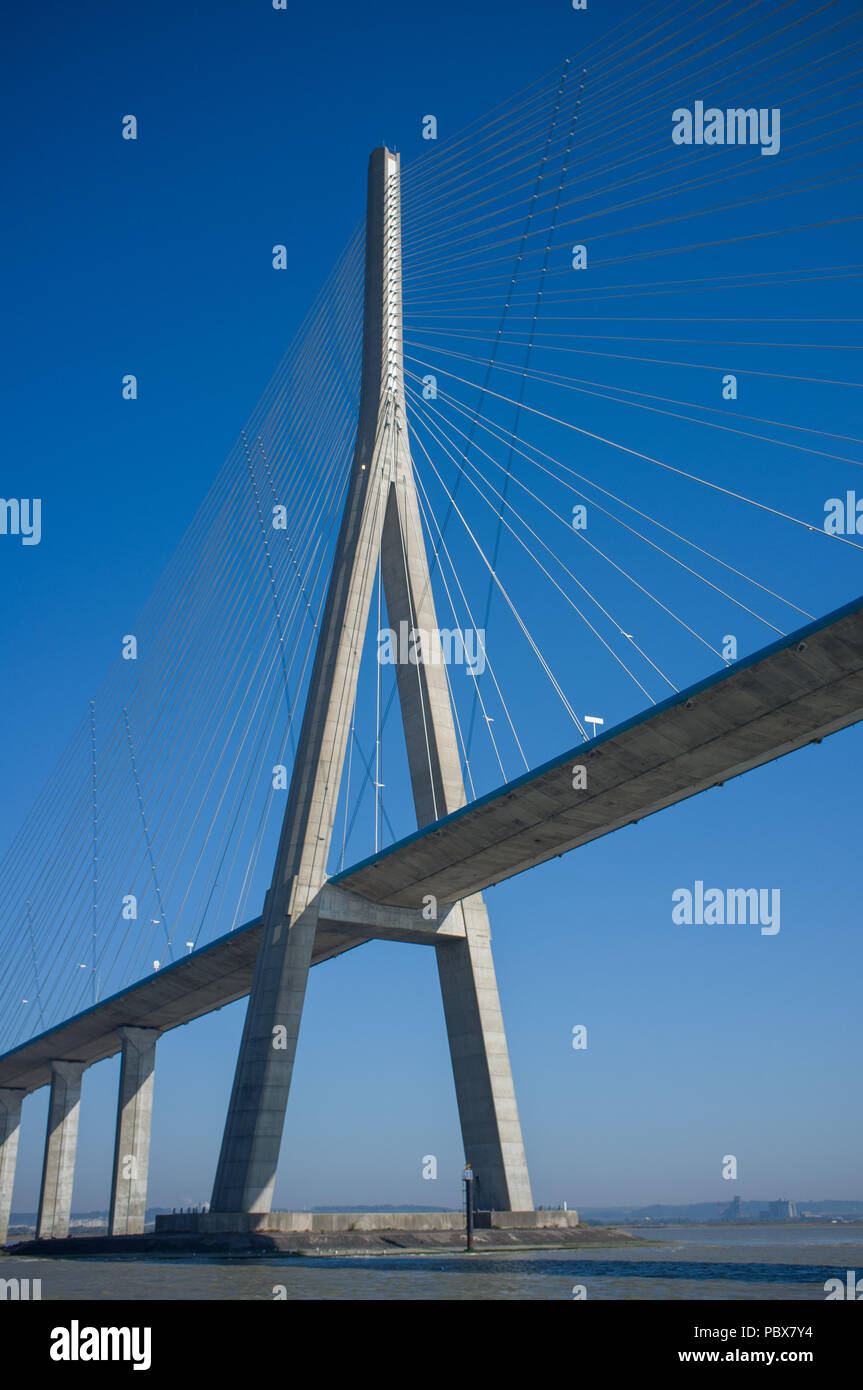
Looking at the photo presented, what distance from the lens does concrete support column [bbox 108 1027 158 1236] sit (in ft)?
168

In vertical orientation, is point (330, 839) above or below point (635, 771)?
below

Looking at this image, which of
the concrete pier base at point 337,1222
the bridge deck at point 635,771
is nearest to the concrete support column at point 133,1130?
the bridge deck at point 635,771

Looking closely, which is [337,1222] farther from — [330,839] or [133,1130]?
[133,1130]

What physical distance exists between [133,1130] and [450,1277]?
36.5m

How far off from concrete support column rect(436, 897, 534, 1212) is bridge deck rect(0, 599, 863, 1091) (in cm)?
195

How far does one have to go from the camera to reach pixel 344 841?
3262 cm

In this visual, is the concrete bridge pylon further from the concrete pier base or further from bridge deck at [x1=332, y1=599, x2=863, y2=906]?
bridge deck at [x1=332, y1=599, x2=863, y2=906]

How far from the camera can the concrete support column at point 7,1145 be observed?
64.9 metres

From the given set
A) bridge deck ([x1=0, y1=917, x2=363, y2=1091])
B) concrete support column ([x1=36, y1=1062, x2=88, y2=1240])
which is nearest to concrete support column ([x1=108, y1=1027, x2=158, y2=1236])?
bridge deck ([x1=0, y1=917, x2=363, y2=1091])

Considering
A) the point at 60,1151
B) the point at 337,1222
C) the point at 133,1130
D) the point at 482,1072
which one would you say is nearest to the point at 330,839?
the point at 482,1072

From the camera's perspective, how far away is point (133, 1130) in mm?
51969
